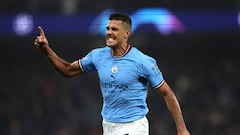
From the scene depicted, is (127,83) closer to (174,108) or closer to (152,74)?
(152,74)

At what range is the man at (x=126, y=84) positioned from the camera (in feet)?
24.5

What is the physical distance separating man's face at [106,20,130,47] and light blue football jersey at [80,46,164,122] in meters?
0.15

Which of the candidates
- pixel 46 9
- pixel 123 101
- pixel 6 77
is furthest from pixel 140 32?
pixel 123 101

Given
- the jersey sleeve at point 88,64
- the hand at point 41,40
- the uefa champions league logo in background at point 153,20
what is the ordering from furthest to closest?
the uefa champions league logo in background at point 153,20, the jersey sleeve at point 88,64, the hand at point 41,40

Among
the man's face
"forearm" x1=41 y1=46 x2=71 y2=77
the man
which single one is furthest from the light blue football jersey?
"forearm" x1=41 y1=46 x2=71 y2=77

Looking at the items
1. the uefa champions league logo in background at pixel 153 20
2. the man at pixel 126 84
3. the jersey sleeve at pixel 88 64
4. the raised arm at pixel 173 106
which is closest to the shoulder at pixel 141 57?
the man at pixel 126 84

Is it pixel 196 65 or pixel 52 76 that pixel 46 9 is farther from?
pixel 196 65

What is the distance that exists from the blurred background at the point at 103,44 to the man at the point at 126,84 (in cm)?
565

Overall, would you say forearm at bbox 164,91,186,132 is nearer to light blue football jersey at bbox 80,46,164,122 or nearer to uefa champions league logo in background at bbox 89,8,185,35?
light blue football jersey at bbox 80,46,164,122

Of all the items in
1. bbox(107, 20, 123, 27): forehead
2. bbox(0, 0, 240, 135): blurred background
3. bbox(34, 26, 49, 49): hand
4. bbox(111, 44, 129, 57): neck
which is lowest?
bbox(0, 0, 240, 135): blurred background

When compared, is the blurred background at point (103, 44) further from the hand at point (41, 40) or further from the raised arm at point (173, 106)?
the raised arm at point (173, 106)

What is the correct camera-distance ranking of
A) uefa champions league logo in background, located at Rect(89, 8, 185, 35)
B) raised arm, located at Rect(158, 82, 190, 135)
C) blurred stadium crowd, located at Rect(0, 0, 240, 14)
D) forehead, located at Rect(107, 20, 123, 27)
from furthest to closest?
blurred stadium crowd, located at Rect(0, 0, 240, 14) < uefa champions league logo in background, located at Rect(89, 8, 185, 35) < forehead, located at Rect(107, 20, 123, 27) < raised arm, located at Rect(158, 82, 190, 135)

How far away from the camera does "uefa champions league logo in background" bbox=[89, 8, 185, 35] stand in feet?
43.5

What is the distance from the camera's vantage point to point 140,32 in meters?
13.6
